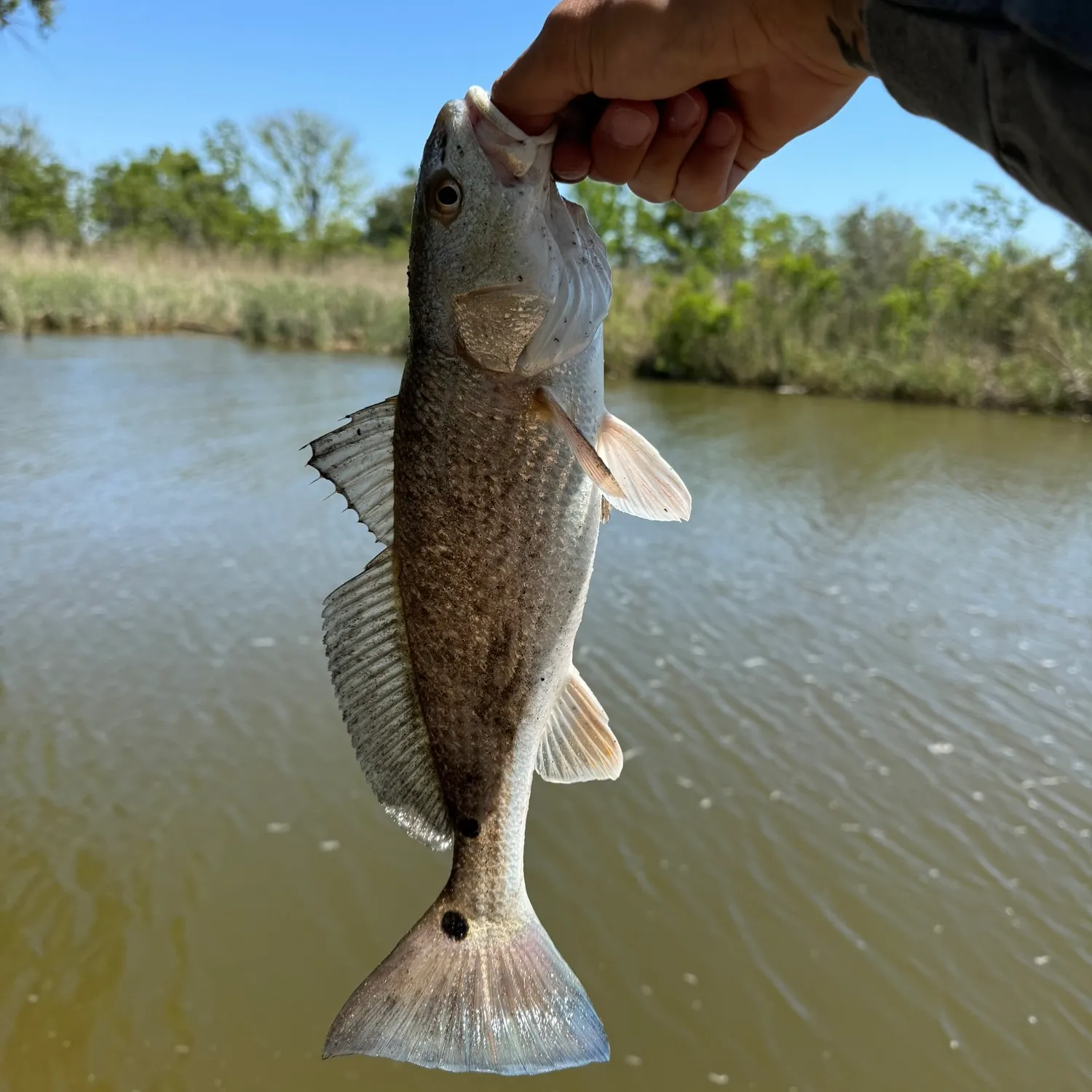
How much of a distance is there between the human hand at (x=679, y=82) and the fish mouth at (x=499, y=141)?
0.04m

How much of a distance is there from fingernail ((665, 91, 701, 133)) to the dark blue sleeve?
87cm

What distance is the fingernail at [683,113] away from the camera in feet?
6.70

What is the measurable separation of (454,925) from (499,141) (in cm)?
163

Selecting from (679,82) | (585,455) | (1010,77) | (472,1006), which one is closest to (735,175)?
(679,82)

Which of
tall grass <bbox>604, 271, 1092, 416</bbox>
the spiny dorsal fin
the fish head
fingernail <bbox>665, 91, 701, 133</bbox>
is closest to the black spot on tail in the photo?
the spiny dorsal fin

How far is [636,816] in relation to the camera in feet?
15.8

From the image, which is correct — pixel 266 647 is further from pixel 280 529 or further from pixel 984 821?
pixel 984 821

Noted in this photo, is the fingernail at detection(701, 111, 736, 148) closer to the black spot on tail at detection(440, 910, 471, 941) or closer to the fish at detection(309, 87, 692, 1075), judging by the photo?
the fish at detection(309, 87, 692, 1075)

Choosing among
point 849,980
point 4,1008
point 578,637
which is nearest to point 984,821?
point 849,980

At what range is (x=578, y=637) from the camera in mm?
6781

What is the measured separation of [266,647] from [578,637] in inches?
90.9

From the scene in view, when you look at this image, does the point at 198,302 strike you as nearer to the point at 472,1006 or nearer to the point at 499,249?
the point at 499,249

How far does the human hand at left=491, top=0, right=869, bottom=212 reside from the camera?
5.56ft

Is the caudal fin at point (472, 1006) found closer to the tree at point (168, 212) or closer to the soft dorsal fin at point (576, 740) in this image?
the soft dorsal fin at point (576, 740)
